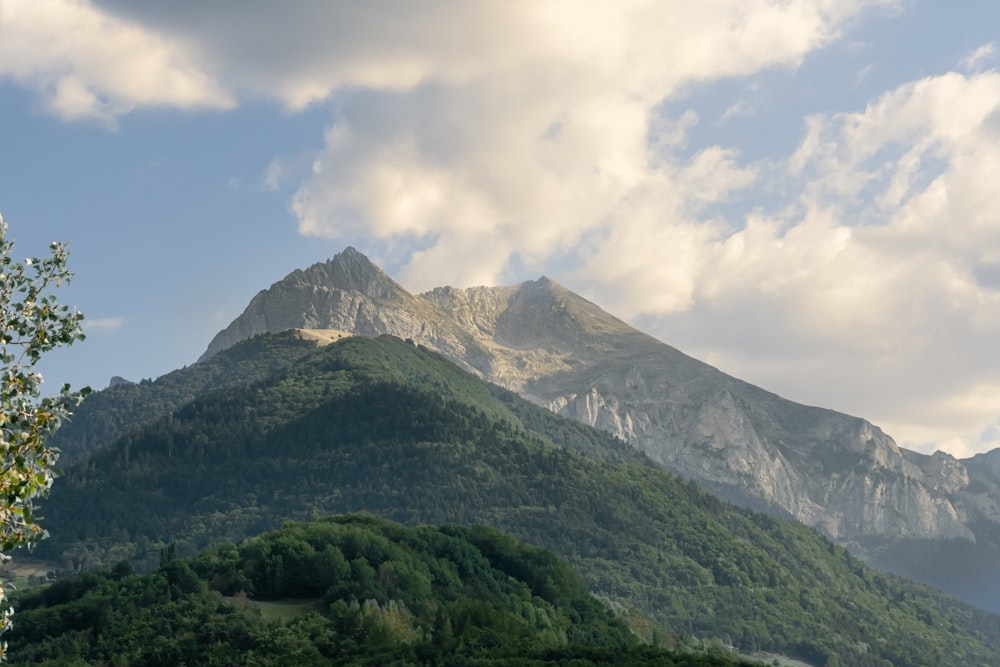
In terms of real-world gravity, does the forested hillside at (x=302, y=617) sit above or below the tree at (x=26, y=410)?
→ below

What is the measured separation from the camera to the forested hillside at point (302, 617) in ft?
425

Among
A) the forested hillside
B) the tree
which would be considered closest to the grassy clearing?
the forested hillside

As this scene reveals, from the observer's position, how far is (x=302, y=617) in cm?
14838

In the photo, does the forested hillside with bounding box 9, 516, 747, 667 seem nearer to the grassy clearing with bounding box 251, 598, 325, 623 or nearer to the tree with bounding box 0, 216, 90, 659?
the grassy clearing with bounding box 251, 598, 325, 623

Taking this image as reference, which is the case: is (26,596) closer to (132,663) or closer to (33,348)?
(132,663)

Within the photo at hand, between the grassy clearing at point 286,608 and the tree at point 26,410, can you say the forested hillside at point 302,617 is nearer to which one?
the grassy clearing at point 286,608

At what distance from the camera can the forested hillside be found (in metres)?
130

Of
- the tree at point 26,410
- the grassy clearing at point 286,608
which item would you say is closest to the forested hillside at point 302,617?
the grassy clearing at point 286,608

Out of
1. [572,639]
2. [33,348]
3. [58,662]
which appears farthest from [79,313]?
[572,639]

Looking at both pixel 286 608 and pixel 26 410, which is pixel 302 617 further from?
pixel 26 410

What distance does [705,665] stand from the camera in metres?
129

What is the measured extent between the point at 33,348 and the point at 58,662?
103733 millimetres

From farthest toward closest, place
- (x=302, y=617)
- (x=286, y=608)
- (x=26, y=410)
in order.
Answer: (x=286, y=608), (x=302, y=617), (x=26, y=410)

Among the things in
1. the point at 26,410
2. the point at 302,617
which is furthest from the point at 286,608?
the point at 26,410
